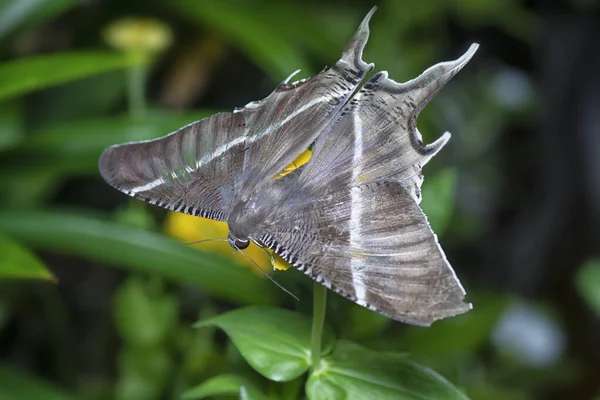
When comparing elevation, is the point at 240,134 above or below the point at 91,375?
above

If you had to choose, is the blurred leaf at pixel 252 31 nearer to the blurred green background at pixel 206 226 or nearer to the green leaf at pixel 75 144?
the blurred green background at pixel 206 226

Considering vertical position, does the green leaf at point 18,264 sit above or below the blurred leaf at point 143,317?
above

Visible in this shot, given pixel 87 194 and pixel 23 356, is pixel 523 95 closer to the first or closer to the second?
pixel 87 194

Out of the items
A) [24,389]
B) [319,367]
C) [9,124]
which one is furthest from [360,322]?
[9,124]

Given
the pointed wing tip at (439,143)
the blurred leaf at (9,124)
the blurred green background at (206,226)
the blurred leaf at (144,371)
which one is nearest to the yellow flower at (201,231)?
the blurred green background at (206,226)

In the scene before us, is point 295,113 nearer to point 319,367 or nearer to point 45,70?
point 319,367

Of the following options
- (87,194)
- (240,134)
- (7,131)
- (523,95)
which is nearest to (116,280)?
(87,194)
